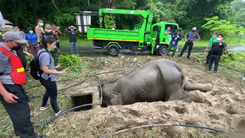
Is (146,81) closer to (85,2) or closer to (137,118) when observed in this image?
(137,118)

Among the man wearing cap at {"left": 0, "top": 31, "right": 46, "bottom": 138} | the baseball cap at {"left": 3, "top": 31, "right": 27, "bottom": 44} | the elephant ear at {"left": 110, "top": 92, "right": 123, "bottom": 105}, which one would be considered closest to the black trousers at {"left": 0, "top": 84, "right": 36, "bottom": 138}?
the man wearing cap at {"left": 0, "top": 31, "right": 46, "bottom": 138}

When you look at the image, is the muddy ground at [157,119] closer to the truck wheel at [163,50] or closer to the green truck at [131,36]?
the green truck at [131,36]

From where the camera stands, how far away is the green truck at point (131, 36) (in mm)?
8578

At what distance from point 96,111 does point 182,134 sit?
5.59 ft

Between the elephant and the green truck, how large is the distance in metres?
5.20

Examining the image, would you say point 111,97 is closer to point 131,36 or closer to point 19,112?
point 19,112

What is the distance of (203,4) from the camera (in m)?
20.8

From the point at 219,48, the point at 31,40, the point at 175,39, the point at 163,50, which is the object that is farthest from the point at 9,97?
the point at 163,50

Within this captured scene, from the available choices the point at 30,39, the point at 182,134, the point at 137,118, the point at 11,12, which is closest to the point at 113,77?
the point at 137,118

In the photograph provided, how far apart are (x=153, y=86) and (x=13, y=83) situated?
9.37 feet

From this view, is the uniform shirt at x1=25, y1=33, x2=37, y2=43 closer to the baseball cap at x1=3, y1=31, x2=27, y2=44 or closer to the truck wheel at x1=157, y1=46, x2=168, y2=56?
the baseball cap at x1=3, y1=31, x2=27, y2=44

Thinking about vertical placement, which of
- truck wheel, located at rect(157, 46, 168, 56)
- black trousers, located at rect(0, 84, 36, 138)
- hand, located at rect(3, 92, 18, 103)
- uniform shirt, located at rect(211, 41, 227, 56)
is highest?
uniform shirt, located at rect(211, 41, 227, 56)

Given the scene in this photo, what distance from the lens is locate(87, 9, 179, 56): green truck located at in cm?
858

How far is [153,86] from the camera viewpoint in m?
3.65
